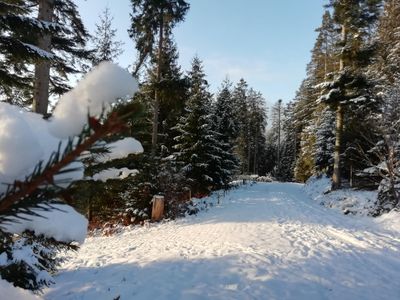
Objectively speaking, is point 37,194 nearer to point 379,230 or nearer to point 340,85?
point 379,230

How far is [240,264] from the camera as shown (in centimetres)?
727

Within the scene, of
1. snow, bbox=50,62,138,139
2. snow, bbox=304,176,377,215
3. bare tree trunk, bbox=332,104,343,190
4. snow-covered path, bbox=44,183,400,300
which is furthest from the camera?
bare tree trunk, bbox=332,104,343,190

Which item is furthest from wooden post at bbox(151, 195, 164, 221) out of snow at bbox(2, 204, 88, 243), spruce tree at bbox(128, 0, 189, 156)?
snow at bbox(2, 204, 88, 243)

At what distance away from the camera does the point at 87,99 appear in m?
0.84

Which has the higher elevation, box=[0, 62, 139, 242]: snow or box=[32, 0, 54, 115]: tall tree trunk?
box=[32, 0, 54, 115]: tall tree trunk

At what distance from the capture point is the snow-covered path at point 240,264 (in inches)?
241

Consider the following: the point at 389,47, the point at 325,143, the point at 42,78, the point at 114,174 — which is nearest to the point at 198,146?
the point at 325,143

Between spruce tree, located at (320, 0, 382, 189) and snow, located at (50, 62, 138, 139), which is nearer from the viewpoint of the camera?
snow, located at (50, 62, 138, 139)

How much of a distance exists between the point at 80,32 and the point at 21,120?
14780mm

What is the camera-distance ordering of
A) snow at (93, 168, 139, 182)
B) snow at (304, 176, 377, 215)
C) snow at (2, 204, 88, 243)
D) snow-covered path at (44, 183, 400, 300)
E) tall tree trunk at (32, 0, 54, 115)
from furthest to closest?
1. snow at (304, 176, 377, 215)
2. tall tree trunk at (32, 0, 54, 115)
3. snow-covered path at (44, 183, 400, 300)
4. snow at (93, 168, 139, 182)
5. snow at (2, 204, 88, 243)

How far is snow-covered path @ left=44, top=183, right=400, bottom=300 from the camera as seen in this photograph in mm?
6125

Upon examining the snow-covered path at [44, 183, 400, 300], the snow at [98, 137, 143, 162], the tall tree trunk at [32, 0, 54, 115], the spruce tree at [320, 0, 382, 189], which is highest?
the spruce tree at [320, 0, 382, 189]

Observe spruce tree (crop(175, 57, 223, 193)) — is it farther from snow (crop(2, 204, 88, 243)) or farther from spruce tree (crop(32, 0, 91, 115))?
snow (crop(2, 204, 88, 243))

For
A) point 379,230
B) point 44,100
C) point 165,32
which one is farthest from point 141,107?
point 165,32
